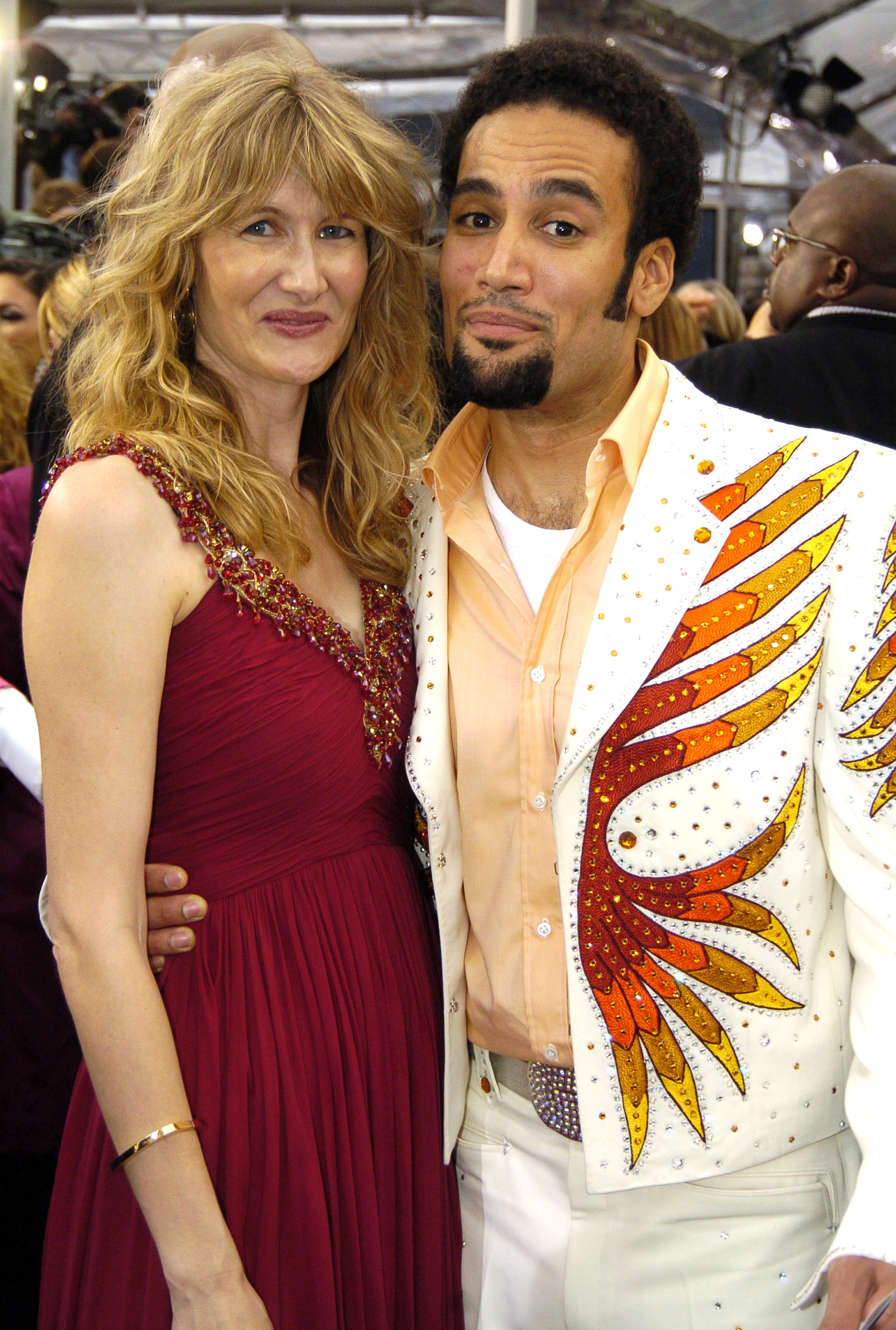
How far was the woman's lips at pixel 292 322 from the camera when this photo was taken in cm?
161

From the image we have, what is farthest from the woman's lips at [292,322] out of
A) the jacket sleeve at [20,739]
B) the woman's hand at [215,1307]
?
the woman's hand at [215,1307]

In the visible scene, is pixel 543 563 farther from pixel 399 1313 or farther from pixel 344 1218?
pixel 399 1313

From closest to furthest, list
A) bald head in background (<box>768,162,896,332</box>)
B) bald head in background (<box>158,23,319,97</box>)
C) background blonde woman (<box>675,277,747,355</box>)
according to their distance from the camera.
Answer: bald head in background (<box>158,23,319,97</box>)
bald head in background (<box>768,162,896,332</box>)
background blonde woman (<box>675,277,747,355</box>)

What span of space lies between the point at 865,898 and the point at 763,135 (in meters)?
5.78

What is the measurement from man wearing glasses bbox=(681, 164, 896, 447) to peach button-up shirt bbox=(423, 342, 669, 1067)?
116 centimetres

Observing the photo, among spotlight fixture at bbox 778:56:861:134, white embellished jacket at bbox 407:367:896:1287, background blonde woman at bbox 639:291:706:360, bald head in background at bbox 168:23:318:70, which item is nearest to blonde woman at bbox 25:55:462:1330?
white embellished jacket at bbox 407:367:896:1287

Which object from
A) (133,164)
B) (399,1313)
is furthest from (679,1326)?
(133,164)

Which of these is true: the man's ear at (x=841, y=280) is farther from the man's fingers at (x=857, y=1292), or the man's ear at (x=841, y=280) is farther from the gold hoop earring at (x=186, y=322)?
the man's fingers at (x=857, y=1292)

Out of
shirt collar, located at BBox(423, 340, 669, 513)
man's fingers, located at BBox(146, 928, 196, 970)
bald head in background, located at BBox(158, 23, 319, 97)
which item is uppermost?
bald head in background, located at BBox(158, 23, 319, 97)

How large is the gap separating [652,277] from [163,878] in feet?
3.58

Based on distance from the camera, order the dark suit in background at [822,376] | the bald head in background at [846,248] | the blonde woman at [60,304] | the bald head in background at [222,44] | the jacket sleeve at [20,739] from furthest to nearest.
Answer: the bald head in background at [846,248] → the dark suit in background at [822,376] → the blonde woman at [60,304] → the bald head in background at [222,44] → the jacket sleeve at [20,739]

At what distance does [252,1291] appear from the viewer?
1.40m

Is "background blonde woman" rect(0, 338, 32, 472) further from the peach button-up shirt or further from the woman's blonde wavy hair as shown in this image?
the peach button-up shirt

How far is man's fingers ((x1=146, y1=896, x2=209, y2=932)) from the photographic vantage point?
1.49 metres
